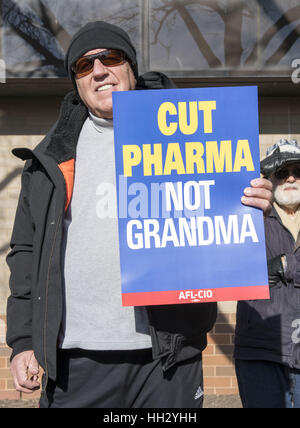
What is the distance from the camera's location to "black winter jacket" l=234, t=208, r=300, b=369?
2885 mm

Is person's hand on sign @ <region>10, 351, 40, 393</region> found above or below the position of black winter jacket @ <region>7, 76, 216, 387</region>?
below

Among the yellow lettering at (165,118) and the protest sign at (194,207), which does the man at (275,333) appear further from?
the yellow lettering at (165,118)

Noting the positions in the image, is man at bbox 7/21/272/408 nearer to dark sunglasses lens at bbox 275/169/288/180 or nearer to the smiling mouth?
the smiling mouth

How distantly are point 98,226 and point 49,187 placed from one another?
23 centimetres

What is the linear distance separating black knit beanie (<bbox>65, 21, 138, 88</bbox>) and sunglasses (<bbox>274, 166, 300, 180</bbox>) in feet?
4.20

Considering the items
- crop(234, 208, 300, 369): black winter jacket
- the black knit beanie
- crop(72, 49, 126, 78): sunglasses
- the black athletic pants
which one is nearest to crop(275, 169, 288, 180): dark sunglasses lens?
crop(234, 208, 300, 369): black winter jacket

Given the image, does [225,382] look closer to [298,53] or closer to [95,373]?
[298,53]

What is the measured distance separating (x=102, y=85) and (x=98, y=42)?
167mm

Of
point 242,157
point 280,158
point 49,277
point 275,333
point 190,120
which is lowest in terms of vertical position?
point 275,333

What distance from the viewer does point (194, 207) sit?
1.89 m

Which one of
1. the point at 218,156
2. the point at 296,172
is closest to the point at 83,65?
the point at 218,156

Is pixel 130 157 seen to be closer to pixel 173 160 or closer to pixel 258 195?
pixel 173 160

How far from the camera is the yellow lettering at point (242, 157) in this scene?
6.19 feet

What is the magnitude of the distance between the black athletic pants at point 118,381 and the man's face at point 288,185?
4.58 ft
